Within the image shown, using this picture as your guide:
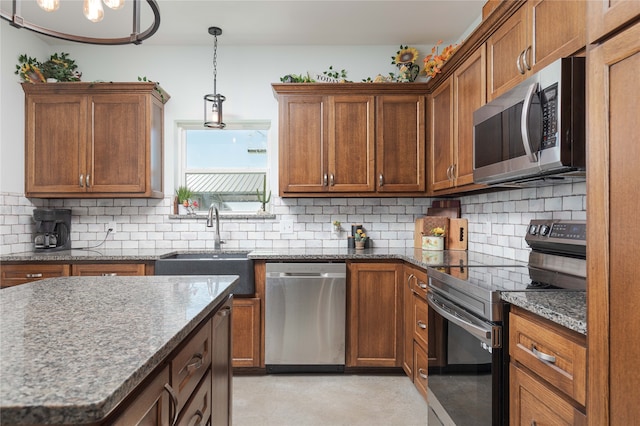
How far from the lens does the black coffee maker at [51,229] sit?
3307 millimetres

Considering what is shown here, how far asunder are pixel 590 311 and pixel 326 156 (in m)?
2.55

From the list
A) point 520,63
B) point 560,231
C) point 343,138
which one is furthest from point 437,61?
point 560,231

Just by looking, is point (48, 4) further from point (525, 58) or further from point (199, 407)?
point (525, 58)

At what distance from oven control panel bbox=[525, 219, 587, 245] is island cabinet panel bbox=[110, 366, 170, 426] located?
5.35ft

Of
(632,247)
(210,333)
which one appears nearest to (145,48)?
(210,333)

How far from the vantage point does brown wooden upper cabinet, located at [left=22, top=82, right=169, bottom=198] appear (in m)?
3.30

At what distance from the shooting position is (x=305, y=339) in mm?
2951

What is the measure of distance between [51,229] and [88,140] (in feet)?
2.70

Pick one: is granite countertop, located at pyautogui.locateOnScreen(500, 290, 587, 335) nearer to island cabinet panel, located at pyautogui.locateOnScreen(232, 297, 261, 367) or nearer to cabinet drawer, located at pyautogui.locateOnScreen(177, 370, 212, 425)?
cabinet drawer, located at pyautogui.locateOnScreen(177, 370, 212, 425)

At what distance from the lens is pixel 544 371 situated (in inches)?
49.2

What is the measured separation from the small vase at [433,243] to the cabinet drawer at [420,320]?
2.15ft

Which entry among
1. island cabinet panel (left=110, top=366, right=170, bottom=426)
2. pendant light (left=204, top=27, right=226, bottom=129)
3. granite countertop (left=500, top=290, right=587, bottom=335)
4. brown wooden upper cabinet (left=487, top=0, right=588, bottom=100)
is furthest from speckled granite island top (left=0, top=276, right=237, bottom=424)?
pendant light (left=204, top=27, right=226, bottom=129)

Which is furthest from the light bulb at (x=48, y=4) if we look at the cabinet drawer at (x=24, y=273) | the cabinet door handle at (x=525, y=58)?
the cabinet drawer at (x=24, y=273)

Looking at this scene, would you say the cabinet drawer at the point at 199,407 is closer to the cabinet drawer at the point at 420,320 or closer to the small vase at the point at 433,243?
the cabinet drawer at the point at 420,320
